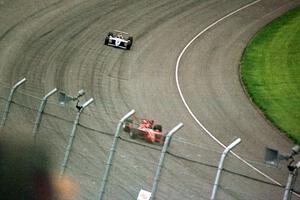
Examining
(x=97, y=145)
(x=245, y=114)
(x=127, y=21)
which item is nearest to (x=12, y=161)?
(x=97, y=145)

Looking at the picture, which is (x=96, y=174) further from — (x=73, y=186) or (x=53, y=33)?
(x=53, y=33)

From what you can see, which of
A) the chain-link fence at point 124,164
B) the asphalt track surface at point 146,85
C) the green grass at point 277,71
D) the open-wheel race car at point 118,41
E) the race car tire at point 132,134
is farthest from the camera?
the open-wheel race car at point 118,41


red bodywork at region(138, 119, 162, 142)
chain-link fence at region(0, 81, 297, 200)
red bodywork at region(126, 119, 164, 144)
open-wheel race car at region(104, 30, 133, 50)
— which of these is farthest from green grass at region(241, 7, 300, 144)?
red bodywork at region(138, 119, 162, 142)

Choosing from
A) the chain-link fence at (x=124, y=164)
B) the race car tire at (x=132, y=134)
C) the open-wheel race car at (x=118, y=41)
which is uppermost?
the open-wheel race car at (x=118, y=41)

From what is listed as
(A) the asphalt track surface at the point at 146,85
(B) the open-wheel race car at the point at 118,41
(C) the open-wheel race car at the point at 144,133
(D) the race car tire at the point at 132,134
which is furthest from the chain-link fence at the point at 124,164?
(B) the open-wheel race car at the point at 118,41

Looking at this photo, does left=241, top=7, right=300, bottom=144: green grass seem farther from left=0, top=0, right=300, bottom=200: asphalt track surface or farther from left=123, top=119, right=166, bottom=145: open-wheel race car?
left=123, top=119, right=166, bottom=145: open-wheel race car

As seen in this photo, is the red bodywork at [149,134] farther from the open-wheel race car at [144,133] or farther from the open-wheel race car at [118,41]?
the open-wheel race car at [118,41]

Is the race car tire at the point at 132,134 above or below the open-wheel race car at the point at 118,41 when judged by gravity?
below
